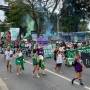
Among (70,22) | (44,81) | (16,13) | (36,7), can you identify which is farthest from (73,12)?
(44,81)

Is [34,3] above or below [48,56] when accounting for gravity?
above

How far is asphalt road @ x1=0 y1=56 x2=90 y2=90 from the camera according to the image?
22.0 metres

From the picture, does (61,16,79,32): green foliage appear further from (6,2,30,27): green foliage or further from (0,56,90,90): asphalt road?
(0,56,90,90): asphalt road

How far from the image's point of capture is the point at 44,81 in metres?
24.5

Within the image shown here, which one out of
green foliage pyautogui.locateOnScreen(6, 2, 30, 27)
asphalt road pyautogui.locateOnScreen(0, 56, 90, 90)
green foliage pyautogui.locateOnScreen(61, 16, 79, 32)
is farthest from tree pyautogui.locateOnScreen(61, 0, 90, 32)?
asphalt road pyautogui.locateOnScreen(0, 56, 90, 90)

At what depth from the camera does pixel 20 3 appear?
7800cm

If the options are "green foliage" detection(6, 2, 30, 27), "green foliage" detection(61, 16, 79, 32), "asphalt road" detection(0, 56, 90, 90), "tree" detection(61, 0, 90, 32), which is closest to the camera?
"asphalt road" detection(0, 56, 90, 90)

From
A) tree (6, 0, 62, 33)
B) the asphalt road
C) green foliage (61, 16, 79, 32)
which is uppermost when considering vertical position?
tree (6, 0, 62, 33)

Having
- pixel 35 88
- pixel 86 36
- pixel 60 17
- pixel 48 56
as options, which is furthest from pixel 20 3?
pixel 35 88

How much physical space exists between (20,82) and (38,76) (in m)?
2.52

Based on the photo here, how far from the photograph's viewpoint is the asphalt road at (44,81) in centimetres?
2195

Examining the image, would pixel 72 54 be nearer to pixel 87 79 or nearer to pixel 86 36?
pixel 87 79

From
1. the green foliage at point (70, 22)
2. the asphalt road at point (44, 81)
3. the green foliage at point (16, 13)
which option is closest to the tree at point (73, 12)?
the green foliage at point (70, 22)

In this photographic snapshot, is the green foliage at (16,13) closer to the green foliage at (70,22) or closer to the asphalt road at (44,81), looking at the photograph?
the green foliage at (70,22)
